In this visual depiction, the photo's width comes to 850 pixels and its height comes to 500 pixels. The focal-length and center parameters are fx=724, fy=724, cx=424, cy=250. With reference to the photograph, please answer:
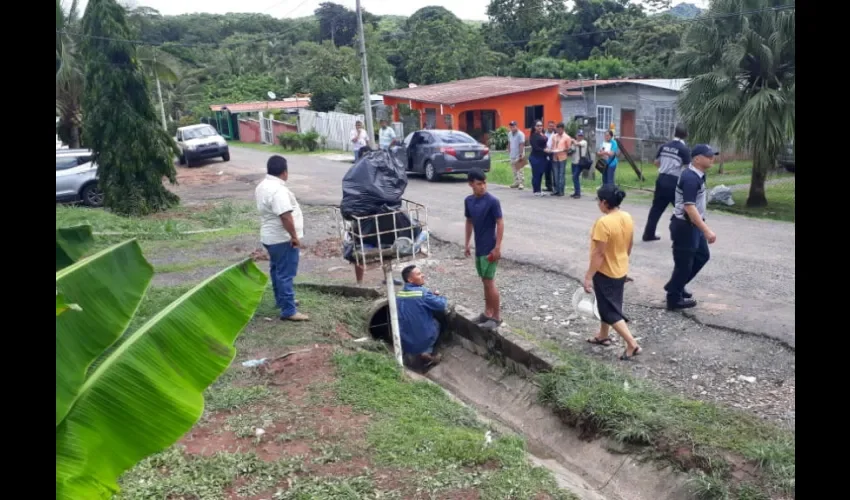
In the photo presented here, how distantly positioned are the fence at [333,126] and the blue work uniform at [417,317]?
2345 cm

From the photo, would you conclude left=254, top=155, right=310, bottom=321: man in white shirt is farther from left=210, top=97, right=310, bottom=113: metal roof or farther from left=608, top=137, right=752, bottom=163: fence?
left=210, top=97, right=310, bottom=113: metal roof

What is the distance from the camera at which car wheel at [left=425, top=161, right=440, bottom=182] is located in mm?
18994

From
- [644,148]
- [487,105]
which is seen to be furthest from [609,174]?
[487,105]

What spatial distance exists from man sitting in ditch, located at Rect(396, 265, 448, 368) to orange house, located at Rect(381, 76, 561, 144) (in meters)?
21.2

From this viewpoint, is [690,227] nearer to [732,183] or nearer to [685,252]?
[685,252]

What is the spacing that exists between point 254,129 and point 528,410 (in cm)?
3945

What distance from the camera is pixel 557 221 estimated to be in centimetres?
1293

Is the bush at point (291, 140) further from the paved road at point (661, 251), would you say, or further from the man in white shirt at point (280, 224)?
the man in white shirt at point (280, 224)

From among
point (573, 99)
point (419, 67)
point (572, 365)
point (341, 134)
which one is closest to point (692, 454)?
point (572, 365)

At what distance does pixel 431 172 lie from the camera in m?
19.1

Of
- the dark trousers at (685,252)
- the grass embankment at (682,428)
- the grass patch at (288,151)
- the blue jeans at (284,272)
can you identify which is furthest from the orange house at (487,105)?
the grass embankment at (682,428)

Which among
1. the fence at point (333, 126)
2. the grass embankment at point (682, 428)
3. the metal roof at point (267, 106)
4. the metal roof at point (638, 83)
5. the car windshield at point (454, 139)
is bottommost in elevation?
the grass embankment at point (682, 428)

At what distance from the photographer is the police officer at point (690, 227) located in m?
7.23

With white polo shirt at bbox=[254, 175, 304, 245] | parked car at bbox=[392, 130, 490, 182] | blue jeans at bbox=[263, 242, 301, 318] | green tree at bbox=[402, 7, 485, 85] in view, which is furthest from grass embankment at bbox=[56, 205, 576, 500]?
green tree at bbox=[402, 7, 485, 85]
